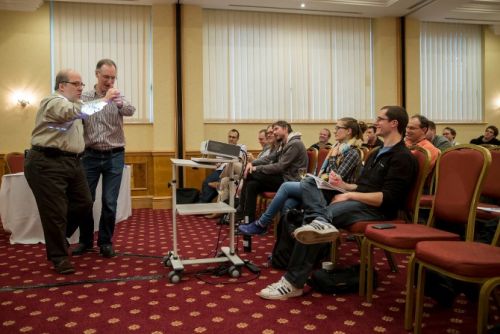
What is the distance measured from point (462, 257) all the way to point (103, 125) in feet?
8.76

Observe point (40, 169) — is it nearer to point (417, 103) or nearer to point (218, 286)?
point (218, 286)

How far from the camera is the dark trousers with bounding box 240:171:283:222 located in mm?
4152

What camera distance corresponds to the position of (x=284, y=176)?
4.18 m

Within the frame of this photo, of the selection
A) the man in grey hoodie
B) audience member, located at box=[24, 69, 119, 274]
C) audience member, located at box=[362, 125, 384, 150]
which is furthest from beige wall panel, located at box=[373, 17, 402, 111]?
audience member, located at box=[24, 69, 119, 274]

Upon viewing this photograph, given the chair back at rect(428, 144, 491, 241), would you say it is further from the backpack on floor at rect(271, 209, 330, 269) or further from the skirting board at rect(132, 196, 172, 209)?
the skirting board at rect(132, 196, 172, 209)

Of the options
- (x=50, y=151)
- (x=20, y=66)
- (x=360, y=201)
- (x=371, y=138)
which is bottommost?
(x=360, y=201)

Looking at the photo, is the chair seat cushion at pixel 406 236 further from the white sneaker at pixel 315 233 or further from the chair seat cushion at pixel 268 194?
the chair seat cushion at pixel 268 194

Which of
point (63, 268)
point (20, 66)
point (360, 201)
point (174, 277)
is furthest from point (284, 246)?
point (20, 66)

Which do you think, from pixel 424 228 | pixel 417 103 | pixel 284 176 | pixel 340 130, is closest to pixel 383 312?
pixel 424 228

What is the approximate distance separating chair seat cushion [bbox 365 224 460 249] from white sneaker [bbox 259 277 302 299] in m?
0.54

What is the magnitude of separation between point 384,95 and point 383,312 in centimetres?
560

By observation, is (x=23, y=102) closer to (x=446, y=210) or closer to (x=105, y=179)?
(x=105, y=179)

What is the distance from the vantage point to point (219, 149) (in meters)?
2.82

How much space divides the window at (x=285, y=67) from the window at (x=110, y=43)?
930 mm
